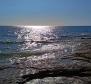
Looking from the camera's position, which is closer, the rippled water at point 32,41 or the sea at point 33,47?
the sea at point 33,47

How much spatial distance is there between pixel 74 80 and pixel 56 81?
0.92 metres

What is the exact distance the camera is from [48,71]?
36.6ft

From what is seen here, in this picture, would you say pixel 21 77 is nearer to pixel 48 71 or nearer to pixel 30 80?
pixel 30 80

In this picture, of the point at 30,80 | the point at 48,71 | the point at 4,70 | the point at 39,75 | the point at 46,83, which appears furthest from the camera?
the point at 4,70

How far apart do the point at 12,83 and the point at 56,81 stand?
219 centimetres

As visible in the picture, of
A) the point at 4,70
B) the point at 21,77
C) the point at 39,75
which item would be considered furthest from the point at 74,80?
the point at 4,70

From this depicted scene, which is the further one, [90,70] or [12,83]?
[90,70]

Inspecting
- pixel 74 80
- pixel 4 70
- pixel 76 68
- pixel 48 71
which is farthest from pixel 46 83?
pixel 4 70

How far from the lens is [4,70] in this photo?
12.4 meters

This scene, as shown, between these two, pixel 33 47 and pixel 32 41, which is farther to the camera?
pixel 32 41

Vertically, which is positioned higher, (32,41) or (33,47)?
(32,41)

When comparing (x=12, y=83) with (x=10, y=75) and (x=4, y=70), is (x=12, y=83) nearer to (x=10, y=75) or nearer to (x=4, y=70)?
(x=10, y=75)

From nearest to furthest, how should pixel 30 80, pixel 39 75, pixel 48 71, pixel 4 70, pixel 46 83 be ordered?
pixel 46 83
pixel 30 80
pixel 39 75
pixel 48 71
pixel 4 70

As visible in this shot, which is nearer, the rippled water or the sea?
the sea
